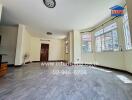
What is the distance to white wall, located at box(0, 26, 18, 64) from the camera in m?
5.25

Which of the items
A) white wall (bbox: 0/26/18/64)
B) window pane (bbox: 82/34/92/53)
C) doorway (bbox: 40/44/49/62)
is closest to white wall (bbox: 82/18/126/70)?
window pane (bbox: 82/34/92/53)

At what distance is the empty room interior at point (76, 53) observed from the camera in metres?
1.60

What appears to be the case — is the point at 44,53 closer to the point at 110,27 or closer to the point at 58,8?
the point at 58,8

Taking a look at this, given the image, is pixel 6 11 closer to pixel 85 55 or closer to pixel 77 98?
pixel 77 98

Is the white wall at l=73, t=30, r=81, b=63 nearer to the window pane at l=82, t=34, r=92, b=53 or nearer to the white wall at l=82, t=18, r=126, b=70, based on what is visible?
the window pane at l=82, t=34, r=92, b=53

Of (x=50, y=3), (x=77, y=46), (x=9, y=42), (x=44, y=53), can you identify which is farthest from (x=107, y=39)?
(x=44, y=53)

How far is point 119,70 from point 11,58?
20.9 feet

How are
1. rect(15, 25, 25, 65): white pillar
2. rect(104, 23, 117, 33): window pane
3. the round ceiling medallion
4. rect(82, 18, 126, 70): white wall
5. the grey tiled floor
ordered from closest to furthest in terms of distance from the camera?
the grey tiled floor < the round ceiling medallion < rect(82, 18, 126, 70): white wall < rect(104, 23, 117, 33): window pane < rect(15, 25, 25, 65): white pillar

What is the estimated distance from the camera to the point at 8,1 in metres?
3.09

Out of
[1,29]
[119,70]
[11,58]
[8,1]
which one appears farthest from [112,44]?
[1,29]

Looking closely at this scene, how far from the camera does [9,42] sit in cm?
538

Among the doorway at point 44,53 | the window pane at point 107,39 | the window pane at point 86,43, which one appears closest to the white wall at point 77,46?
the window pane at point 86,43

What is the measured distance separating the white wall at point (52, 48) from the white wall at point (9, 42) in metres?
3.24

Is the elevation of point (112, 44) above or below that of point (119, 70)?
above
